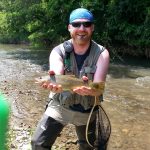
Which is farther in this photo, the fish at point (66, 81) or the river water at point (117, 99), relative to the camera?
the river water at point (117, 99)

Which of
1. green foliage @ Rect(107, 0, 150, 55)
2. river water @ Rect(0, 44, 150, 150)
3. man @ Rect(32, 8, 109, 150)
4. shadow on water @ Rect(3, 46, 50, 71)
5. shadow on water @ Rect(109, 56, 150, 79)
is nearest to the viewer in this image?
man @ Rect(32, 8, 109, 150)

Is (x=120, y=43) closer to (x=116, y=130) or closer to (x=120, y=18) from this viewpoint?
(x=120, y=18)

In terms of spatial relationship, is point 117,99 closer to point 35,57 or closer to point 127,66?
point 127,66

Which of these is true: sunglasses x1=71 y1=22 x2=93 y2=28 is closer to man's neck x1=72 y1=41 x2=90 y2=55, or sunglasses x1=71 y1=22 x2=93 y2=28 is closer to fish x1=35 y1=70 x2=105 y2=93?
man's neck x1=72 y1=41 x2=90 y2=55

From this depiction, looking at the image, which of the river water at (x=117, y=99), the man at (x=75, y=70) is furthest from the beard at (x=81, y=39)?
the river water at (x=117, y=99)

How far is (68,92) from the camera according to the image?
4406 millimetres

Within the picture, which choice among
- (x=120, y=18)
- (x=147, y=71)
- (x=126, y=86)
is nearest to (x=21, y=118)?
(x=126, y=86)

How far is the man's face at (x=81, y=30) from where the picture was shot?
4352 millimetres

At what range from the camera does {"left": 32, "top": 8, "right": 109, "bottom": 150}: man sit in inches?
171

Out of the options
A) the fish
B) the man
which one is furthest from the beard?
the fish

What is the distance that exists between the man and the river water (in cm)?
259

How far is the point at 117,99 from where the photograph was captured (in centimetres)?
1121

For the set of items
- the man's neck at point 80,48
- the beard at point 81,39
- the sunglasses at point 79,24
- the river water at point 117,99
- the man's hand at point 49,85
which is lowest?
the river water at point 117,99

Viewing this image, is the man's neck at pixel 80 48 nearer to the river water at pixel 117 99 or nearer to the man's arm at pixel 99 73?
the man's arm at pixel 99 73
